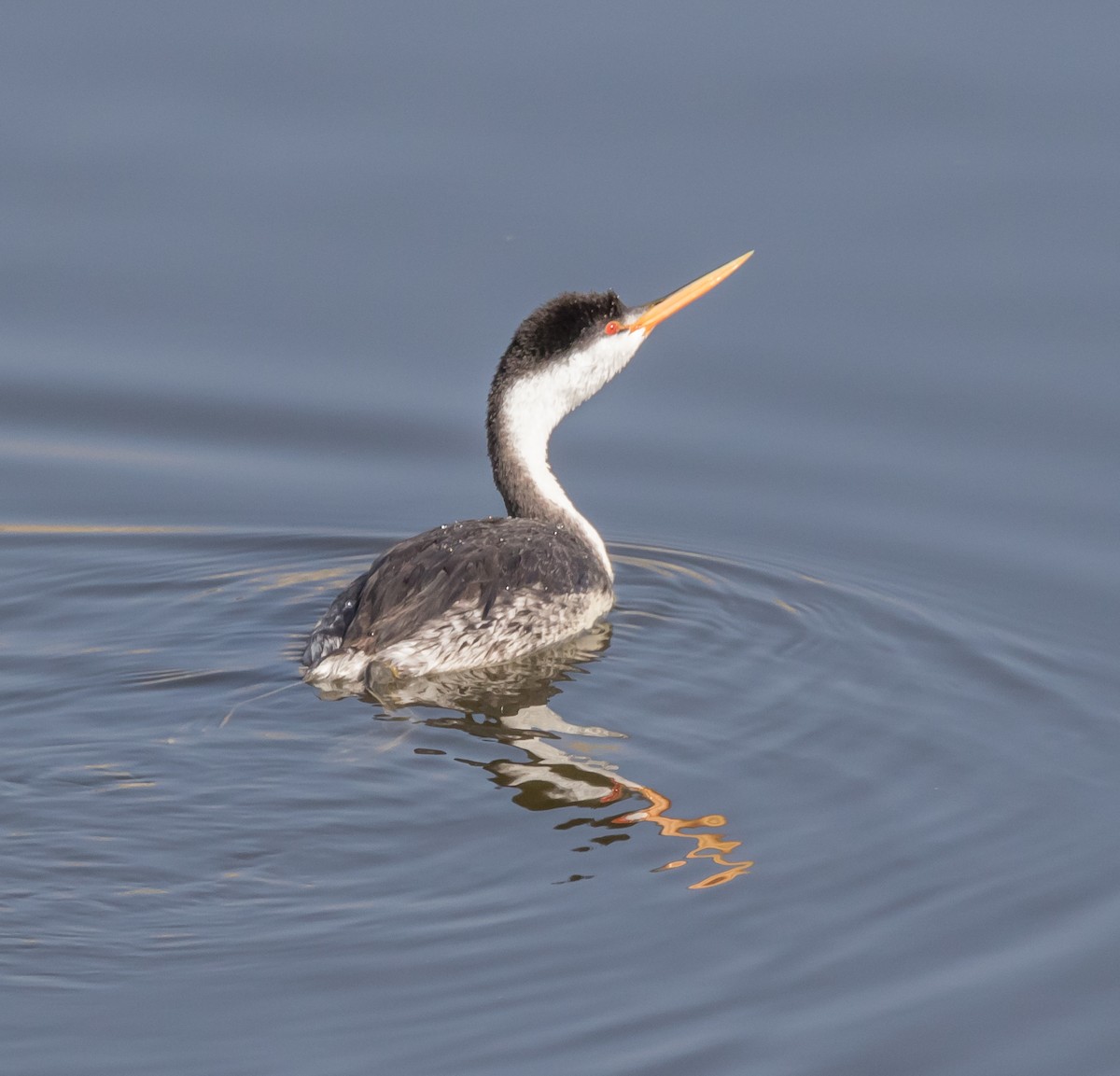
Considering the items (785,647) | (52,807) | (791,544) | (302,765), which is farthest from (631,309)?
(52,807)

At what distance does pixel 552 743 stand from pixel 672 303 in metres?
2.90

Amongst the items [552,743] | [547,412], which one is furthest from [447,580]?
[547,412]

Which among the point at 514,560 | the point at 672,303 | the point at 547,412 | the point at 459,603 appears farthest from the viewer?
the point at 672,303

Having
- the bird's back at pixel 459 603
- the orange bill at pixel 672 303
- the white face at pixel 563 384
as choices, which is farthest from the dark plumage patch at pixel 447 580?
the orange bill at pixel 672 303

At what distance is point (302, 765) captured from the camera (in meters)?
7.50

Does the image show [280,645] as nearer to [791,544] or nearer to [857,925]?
[791,544]

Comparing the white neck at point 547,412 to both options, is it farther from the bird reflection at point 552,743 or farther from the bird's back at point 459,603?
the bird reflection at point 552,743

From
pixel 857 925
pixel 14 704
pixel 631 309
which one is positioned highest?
pixel 631 309

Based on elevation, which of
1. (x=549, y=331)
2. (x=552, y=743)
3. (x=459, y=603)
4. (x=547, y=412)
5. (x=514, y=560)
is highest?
(x=549, y=331)

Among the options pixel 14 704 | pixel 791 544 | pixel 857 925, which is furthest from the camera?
pixel 791 544

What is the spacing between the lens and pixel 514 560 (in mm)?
8883

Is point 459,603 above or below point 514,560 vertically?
below

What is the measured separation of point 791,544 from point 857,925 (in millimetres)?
3554

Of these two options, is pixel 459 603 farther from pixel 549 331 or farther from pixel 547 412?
pixel 549 331
